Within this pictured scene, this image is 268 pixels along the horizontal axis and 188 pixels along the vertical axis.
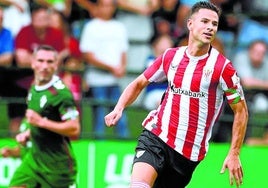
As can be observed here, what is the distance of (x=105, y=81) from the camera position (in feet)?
40.1

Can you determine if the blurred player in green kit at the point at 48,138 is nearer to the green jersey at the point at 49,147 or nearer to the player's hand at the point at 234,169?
the green jersey at the point at 49,147

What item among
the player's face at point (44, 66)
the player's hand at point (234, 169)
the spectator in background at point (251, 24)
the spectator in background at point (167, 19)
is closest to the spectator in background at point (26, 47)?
Result: the spectator in background at point (167, 19)

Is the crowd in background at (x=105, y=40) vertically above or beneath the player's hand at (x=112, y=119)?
beneath

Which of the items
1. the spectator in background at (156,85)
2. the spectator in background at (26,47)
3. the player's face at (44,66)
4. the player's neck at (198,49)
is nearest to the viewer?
the player's neck at (198,49)

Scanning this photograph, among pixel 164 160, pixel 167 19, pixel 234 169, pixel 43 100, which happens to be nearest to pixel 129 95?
pixel 164 160

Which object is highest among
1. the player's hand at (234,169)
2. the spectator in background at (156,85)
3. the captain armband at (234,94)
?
the captain armband at (234,94)

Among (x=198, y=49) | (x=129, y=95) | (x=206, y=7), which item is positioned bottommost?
(x=129, y=95)

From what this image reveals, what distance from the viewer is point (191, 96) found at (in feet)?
25.3

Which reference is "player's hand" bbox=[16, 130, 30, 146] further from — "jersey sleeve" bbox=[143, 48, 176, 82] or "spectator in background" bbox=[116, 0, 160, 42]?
"spectator in background" bbox=[116, 0, 160, 42]

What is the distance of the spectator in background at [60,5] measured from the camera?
12.2 meters

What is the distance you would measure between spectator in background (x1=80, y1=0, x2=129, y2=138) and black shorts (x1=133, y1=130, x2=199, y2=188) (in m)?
4.30

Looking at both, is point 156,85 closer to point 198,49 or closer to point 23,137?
point 23,137

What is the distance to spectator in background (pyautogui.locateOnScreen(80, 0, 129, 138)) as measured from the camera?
39.9 feet

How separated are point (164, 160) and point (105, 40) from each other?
4.62 m
